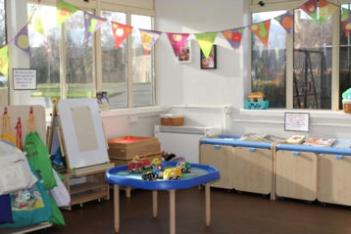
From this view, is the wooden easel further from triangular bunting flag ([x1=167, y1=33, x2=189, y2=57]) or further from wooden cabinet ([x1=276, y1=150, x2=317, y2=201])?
wooden cabinet ([x1=276, y1=150, x2=317, y2=201])

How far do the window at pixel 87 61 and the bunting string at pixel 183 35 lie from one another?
0.13 m

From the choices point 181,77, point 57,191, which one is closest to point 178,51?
point 181,77

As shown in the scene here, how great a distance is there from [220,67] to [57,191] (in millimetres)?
2885

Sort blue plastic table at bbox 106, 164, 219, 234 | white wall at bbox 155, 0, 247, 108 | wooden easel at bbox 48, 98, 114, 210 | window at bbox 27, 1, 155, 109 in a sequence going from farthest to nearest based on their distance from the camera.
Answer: white wall at bbox 155, 0, 247, 108
window at bbox 27, 1, 155, 109
wooden easel at bbox 48, 98, 114, 210
blue plastic table at bbox 106, 164, 219, 234

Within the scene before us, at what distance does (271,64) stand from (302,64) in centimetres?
42

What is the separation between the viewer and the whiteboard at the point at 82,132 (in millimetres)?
5418

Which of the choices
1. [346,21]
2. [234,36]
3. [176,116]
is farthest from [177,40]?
[346,21]

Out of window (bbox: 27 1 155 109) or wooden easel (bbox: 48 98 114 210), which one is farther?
window (bbox: 27 1 155 109)

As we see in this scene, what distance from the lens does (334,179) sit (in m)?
5.37

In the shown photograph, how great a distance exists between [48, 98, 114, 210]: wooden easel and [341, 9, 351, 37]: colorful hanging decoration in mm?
3176

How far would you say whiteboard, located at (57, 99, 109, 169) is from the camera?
5.42 m

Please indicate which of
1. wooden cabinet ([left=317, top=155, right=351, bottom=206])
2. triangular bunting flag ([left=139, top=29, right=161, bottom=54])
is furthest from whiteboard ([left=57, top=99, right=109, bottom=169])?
wooden cabinet ([left=317, top=155, right=351, bottom=206])

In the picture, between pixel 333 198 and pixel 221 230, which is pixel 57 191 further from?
pixel 333 198

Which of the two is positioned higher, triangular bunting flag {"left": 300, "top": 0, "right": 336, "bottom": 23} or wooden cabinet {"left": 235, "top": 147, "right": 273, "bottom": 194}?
triangular bunting flag {"left": 300, "top": 0, "right": 336, "bottom": 23}
